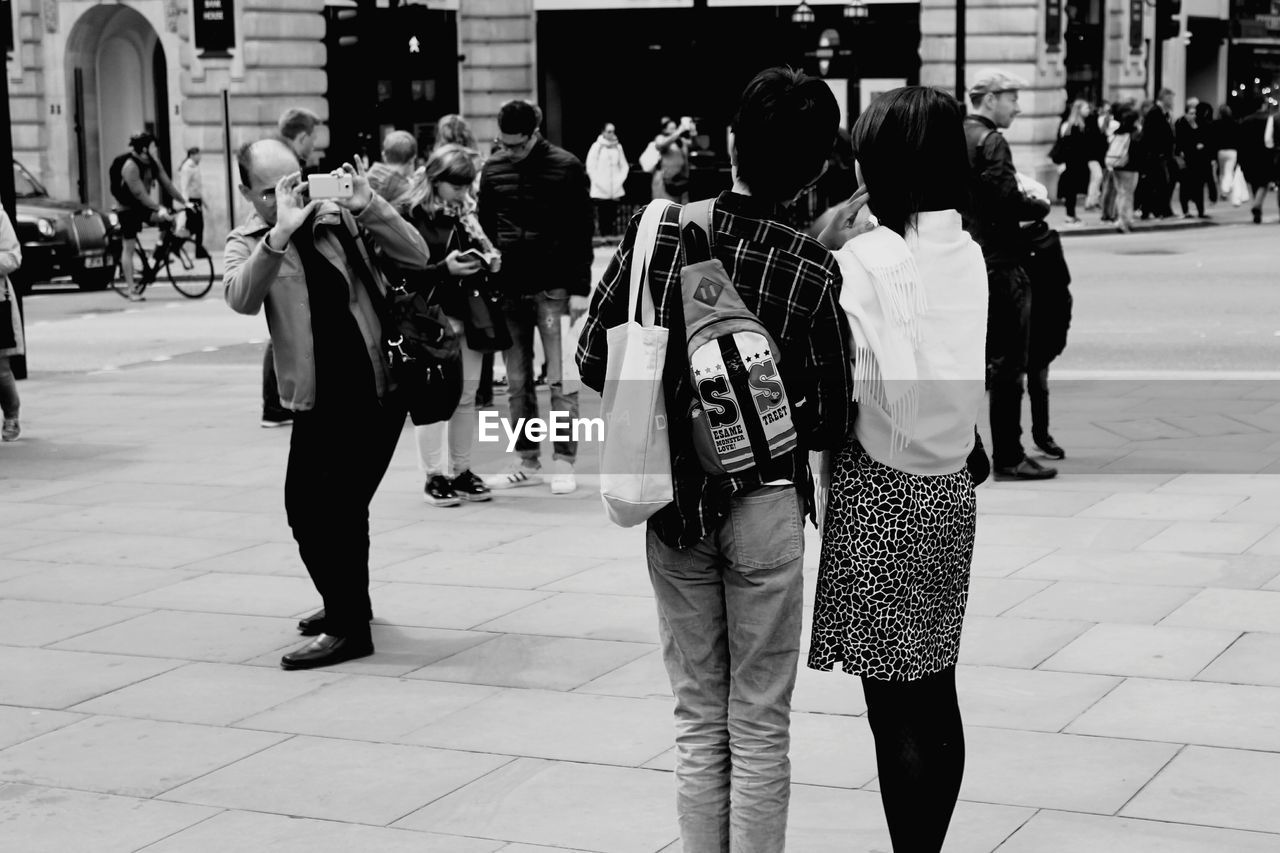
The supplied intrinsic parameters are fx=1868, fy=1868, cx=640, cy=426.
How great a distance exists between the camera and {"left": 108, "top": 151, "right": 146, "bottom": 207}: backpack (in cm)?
2097

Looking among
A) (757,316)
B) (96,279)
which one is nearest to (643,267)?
(757,316)

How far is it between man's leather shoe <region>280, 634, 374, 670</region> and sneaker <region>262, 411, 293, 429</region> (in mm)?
5204

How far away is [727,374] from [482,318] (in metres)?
5.51

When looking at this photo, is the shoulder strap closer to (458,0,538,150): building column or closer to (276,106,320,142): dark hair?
(276,106,320,142): dark hair

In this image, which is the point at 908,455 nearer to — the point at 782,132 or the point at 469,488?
the point at 782,132

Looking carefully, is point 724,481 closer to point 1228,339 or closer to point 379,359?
point 379,359

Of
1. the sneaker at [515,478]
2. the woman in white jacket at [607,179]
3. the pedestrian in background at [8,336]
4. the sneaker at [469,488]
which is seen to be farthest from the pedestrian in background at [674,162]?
the sneaker at [469,488]

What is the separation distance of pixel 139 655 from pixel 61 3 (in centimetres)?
2692

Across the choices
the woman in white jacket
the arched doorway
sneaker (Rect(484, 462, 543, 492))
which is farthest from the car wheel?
sneaker (Rect(484, 462, 543, 492))

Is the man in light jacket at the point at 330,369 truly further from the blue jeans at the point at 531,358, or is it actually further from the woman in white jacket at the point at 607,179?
the woman in white jacket at the point at 607,179

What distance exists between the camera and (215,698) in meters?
5.67

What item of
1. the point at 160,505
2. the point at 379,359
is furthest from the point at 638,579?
the point at 160,505

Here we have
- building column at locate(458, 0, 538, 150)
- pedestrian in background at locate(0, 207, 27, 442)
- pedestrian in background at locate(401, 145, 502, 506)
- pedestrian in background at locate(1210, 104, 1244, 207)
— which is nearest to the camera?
pedestrian in background at locate(401, 145, 502, 506)

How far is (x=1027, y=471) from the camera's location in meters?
8.96
